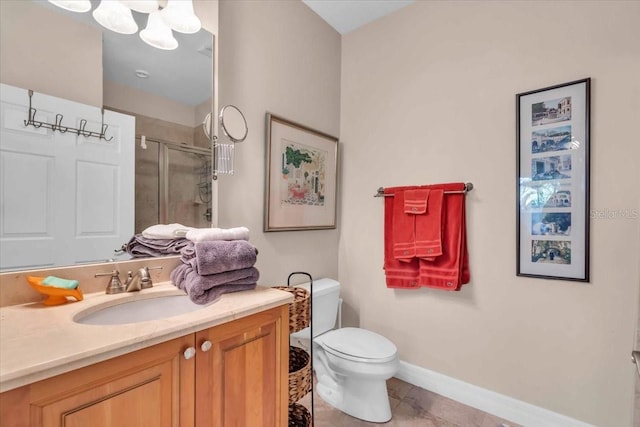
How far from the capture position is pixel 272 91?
184 centimetres

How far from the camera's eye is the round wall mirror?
1488mm

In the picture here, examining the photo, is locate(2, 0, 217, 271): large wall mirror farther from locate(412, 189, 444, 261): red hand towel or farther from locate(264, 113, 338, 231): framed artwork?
locate(412, 189, 444, 261): red hand towel

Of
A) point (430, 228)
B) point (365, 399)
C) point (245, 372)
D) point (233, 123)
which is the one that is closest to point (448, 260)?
point (430, 228)

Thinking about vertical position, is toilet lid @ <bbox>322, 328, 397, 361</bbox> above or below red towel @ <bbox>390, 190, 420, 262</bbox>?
below

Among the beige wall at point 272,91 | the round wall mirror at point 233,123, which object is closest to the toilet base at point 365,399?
the beige wall at point 272,91

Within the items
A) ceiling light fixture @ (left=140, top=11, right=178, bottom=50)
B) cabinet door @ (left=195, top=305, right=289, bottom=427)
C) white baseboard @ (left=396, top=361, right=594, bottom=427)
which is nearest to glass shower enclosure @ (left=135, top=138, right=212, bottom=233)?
ceiling light fixture @ (left=140, top=11, right=178, bottom=50)

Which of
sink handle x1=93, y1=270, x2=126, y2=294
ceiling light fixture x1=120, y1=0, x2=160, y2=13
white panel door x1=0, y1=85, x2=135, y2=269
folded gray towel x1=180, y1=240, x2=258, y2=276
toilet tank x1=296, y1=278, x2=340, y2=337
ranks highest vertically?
ceiling light fixture x1=120, y1=0, x2=160, y2=13

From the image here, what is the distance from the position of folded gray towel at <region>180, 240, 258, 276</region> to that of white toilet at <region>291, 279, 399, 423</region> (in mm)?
775

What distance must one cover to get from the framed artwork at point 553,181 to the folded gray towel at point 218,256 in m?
1.50

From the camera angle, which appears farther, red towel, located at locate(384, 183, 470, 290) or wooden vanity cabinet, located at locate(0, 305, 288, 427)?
red towel, located at locate(384, 183, 470, 290)

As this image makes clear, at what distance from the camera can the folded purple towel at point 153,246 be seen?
1.26 m

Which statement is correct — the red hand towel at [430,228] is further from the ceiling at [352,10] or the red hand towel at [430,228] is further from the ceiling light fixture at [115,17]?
the ceiling light fixture at [115,17]

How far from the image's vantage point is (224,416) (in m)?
0.92

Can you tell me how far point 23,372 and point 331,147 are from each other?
201 centimetres
